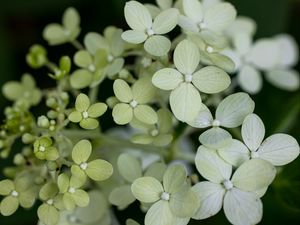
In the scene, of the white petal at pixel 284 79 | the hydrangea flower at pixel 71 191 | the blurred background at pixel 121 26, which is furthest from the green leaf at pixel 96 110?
the white petal at pixel 284 79

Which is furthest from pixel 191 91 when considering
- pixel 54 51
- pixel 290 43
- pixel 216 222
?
pixel 54 51

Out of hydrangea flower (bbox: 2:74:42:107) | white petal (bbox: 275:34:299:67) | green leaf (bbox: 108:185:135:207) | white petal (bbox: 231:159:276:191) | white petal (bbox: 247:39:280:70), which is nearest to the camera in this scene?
white petal (bbox: 231:159:276:191)

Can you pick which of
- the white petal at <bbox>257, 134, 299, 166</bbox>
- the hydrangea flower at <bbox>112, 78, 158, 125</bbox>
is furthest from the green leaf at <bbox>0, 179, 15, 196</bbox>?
the white petal at <bbox>257, 134, 299, 166</bbox>

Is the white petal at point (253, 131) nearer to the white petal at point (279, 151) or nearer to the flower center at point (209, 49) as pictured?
the white petal at point (279, 151)

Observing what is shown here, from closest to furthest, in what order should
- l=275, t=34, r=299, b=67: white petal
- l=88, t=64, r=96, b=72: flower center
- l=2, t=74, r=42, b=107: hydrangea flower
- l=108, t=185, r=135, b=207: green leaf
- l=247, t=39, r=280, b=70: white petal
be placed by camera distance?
1. l=108, t=185, r=135, b=207: green leaf
2. l=88, t=64, r=96, b=72: flower center
3. l=2, t=74, r=42, b=107: hydrangea flower
4. l=247, t=39, r=280, b=70: white petal
5. l=275, t=34, r=299, b=67: white petal

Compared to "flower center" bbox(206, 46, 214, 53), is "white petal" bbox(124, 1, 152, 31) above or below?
above

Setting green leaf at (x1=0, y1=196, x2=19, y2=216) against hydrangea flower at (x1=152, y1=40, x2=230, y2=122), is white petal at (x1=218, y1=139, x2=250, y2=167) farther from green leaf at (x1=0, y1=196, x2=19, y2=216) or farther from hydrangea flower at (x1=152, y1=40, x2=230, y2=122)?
green leaf at (x1=0, y1=196, x2=19, y2=216)

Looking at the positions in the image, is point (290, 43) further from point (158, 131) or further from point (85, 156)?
point (85, 156)

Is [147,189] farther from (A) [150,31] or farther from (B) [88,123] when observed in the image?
(A) [150,31]
